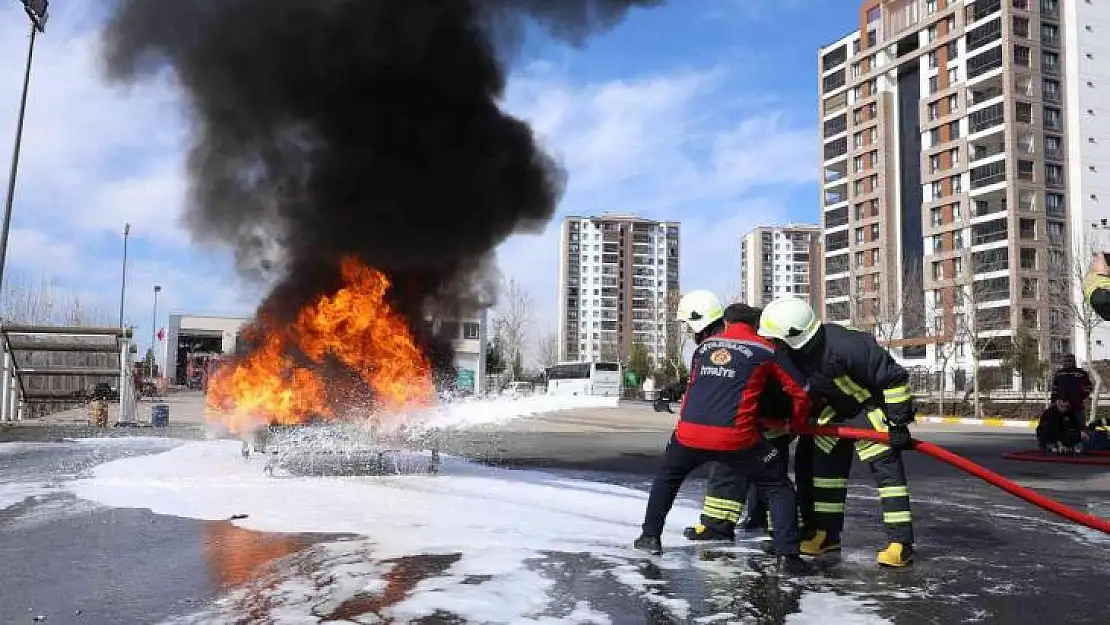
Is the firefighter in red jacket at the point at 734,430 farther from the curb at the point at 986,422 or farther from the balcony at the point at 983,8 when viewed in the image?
the balcony at the point at 983,8

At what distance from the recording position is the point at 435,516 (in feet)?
20.9

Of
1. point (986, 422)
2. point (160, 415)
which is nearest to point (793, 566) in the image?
point (160, 415)

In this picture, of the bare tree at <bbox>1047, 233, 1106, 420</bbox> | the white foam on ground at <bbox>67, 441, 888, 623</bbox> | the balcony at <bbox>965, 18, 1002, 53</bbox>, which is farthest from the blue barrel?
the balcony at <bbox>965, 18, 1002, 53</bbox>

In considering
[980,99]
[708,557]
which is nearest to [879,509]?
[708,557]

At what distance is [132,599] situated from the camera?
396cm

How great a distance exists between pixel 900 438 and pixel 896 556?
0.72 meters

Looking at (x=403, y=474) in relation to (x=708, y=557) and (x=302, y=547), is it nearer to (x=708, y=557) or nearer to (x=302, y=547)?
(x=302, y=547)

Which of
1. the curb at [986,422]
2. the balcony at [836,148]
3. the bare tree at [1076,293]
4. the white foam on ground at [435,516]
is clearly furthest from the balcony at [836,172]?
the white foam on ground at [435,516]

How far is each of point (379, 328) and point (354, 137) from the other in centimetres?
236

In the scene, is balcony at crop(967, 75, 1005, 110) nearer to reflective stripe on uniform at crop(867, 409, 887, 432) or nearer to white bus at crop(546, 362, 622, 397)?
white bus at crop(546, 362, 622, 397)

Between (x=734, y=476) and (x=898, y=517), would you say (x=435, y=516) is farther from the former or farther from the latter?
(x=898, y=517)

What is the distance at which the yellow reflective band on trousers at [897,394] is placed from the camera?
5113 mm

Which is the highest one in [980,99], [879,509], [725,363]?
[980,99]

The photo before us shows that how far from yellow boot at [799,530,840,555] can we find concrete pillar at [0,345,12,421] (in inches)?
749
